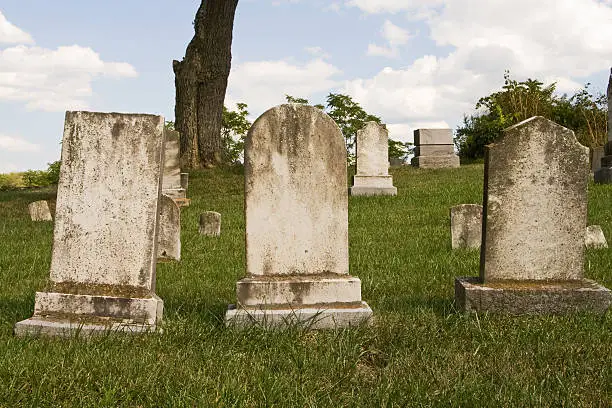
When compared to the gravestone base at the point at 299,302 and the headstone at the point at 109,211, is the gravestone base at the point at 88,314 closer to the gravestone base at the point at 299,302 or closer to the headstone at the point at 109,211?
the headstone at the point at 109,211

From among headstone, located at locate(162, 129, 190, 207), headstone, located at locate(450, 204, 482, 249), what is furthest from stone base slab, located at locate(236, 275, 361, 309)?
headstone, located at locate(162, 129, 190, 207)

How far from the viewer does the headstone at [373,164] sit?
16406 mm

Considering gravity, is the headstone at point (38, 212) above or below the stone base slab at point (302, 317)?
above

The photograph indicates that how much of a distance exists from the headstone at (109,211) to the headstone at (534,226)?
2665 millimetres

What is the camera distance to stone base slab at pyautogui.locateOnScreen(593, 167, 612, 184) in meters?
16.5

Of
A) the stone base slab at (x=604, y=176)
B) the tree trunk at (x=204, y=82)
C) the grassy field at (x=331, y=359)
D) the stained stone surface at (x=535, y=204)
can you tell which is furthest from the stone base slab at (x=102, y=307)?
the tree trunk at (x=204, y=82)

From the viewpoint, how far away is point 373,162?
16.6m

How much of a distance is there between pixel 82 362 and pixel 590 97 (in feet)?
108

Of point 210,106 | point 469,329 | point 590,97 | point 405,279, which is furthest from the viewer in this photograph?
point 590,97

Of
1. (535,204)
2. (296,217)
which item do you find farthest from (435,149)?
(296,217)

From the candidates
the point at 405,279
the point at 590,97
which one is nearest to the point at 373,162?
the point at 405,279

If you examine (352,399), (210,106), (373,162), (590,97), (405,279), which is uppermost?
(590,97)

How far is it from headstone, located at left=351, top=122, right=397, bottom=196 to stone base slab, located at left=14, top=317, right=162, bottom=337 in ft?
39.7

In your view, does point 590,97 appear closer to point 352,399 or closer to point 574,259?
point 574,259
